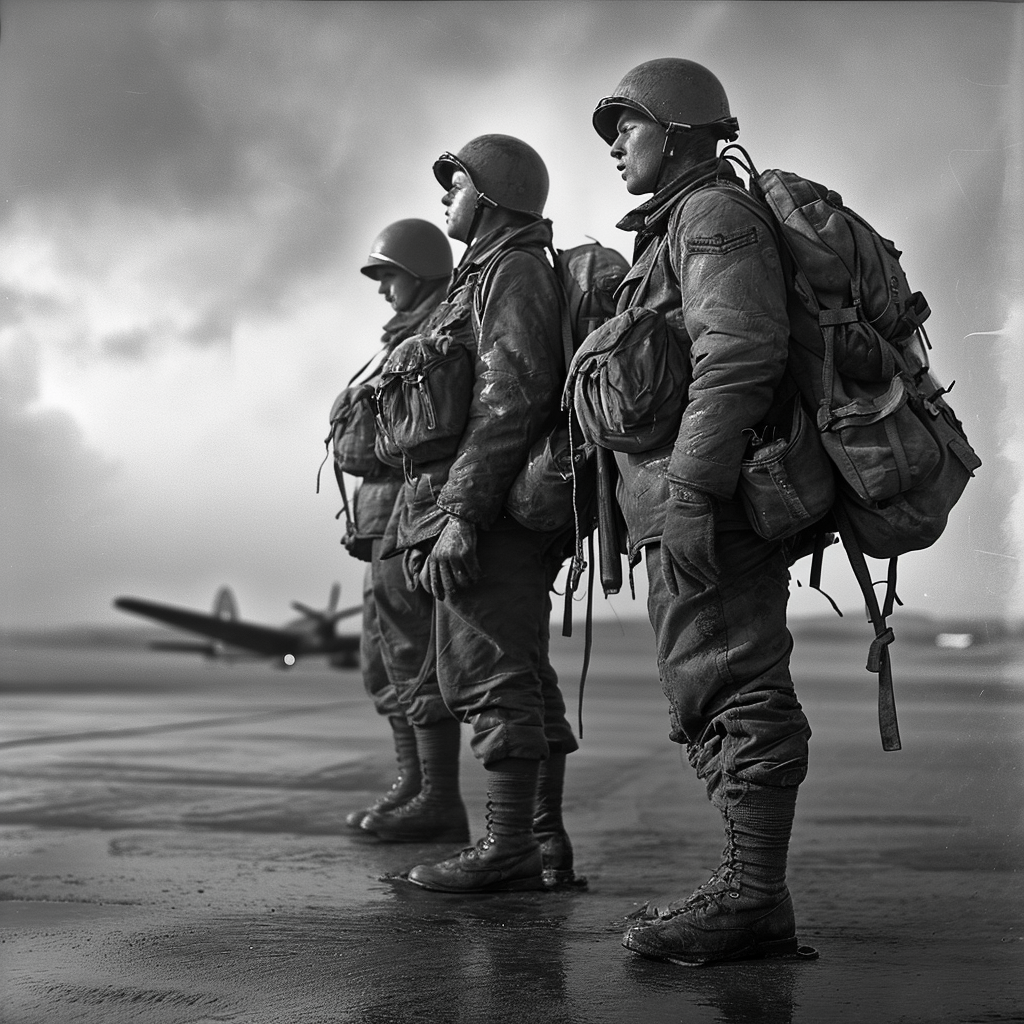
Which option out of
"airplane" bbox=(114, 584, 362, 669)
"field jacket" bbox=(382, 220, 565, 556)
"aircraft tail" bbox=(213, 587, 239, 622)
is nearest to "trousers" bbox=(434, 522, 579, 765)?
"field jacket" bbox=(382, 220, 565, 556)

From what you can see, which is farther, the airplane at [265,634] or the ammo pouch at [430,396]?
the airplane at [265,634]

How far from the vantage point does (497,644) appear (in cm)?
371

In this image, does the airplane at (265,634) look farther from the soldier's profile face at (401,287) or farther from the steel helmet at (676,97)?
the steel helmet at (676,97)

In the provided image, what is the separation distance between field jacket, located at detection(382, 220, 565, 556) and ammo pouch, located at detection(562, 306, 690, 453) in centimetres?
64

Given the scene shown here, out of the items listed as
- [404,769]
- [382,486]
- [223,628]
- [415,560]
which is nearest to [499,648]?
[415,560]

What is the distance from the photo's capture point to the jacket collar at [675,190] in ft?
10.0

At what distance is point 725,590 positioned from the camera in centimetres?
287

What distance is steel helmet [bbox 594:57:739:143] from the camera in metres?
3.13

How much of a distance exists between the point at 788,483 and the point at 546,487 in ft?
3.12

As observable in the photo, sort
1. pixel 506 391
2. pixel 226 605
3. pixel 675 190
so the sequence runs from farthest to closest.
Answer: pixel 226 605, pixel 506 391, pixel 675 190

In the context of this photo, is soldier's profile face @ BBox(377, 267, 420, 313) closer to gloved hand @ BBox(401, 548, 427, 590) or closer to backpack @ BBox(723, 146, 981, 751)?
gloved hand @ BBox(401, 548, 427, 590)

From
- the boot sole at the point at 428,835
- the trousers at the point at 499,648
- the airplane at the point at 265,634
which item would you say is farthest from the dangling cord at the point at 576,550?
the airplane at the point at 265,634

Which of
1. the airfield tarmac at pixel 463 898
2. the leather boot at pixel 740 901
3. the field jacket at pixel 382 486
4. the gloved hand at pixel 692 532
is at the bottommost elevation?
the airfield tarmac at pixel 463 898

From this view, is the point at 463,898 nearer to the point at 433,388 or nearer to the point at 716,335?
the point at 433,388
